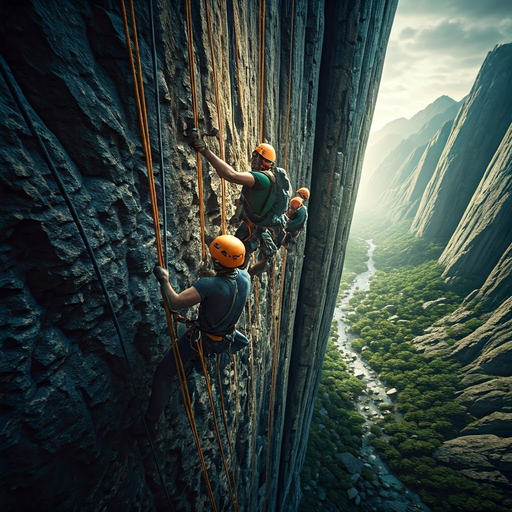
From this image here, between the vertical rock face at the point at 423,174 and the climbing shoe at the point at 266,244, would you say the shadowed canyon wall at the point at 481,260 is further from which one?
Answer: the climbing shoe at the point at 266,244

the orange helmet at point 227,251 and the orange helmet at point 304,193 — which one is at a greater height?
the orange helmet at point 304,193

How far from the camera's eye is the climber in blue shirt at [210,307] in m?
2.36

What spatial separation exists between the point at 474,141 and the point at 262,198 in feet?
206

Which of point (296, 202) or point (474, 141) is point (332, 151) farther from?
point (474, 141)

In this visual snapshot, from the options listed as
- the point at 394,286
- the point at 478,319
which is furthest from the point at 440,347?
the point at 394,286

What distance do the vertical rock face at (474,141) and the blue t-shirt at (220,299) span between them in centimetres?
6015

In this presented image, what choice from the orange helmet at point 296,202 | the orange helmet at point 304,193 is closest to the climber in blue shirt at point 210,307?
the orange helmet at point 296,202

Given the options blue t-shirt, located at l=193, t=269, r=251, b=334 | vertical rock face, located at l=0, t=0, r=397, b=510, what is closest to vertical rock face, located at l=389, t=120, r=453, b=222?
vertical rock face, located at l=0, t=0, r=397, b=510

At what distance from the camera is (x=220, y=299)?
2.49 metres

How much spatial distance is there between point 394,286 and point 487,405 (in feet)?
83.0

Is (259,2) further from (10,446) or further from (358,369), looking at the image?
(358,369)

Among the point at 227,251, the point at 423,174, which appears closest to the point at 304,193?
the point at 227,251

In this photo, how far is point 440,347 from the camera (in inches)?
1133

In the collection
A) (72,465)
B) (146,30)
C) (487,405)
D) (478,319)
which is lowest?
(487,405)
